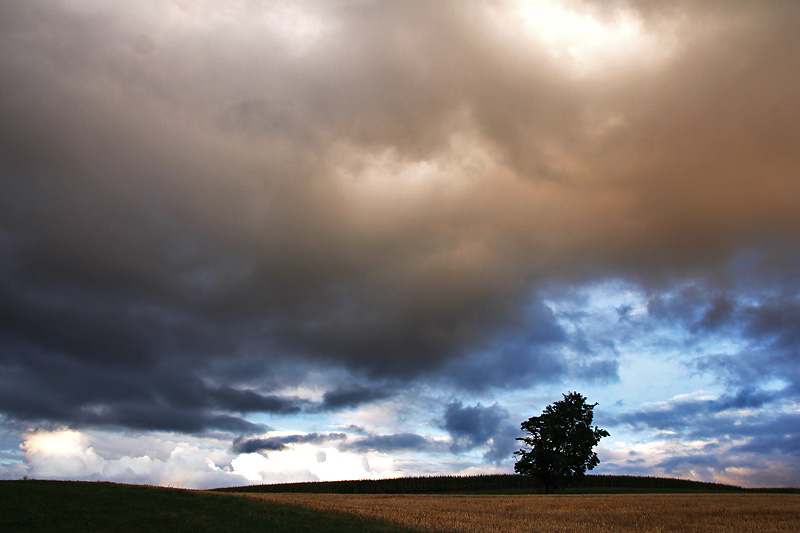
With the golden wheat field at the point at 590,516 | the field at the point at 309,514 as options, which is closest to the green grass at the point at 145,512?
the field at the point at 309,514

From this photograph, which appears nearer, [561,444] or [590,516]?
[590,516]

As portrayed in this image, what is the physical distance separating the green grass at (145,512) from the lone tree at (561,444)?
5485cm

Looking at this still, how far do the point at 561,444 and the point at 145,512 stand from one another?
67.9 meters

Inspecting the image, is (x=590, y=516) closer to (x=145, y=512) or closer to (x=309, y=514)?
(x=309, y=514)

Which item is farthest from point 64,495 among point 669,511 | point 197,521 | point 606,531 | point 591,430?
point 591,430

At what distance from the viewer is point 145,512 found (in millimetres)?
40031

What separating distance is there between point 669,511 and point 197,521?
40.5m

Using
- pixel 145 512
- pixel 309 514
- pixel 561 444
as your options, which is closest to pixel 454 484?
pixel 561 444

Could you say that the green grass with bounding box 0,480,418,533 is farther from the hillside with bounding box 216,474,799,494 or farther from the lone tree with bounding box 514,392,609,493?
the hillside with bounding box 216,474,799,494

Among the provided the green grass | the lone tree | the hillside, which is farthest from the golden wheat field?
the hillside

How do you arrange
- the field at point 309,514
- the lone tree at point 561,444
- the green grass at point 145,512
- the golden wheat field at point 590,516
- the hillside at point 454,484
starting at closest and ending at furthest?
1. the green grass at point 145,512
2. the field at point 309,514
3. the golden wheat field at point 590,516
4. the lone tree at point 561,444
5. the hillside at point 454,484

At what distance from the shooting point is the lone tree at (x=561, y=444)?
279ft

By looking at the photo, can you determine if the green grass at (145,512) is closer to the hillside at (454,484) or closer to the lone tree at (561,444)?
the lone tree at (561,444)

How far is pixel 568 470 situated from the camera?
278ft
